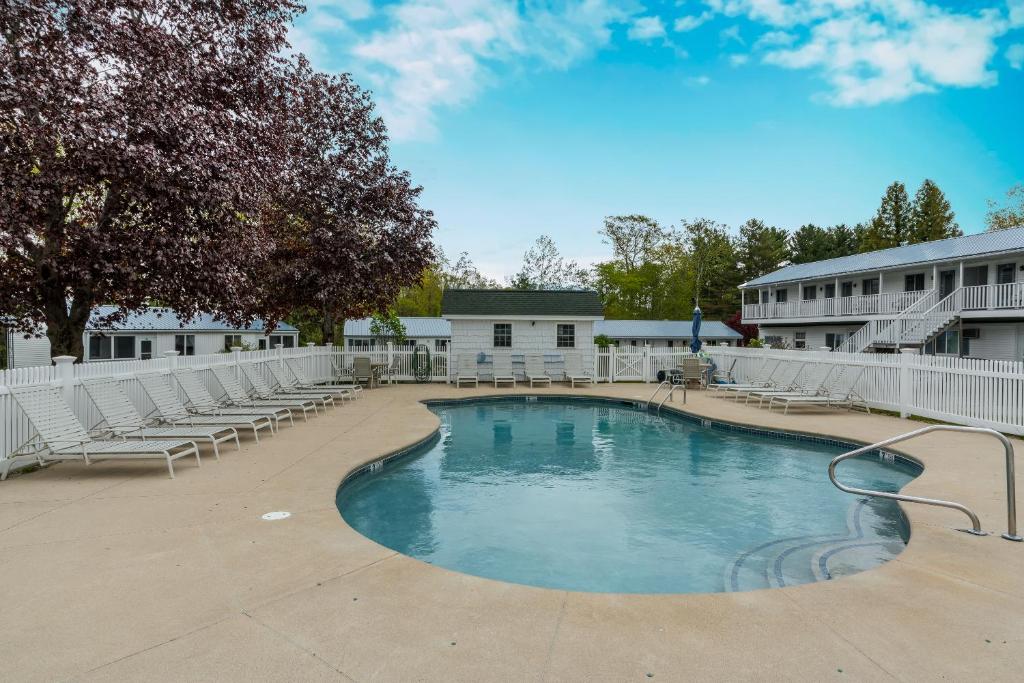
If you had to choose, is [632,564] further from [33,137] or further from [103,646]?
[33,137]

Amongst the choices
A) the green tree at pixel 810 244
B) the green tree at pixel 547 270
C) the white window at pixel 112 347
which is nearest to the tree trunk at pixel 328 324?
the white window at pixel 112 347

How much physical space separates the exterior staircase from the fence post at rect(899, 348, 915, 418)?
11057 mm

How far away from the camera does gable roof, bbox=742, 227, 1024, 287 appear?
68.0 ft

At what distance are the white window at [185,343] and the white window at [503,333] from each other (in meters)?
20.2

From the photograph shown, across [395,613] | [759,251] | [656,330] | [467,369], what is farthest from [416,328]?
[395,613]

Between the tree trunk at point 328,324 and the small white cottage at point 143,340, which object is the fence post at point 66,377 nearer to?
the tree trunk at point 328,324

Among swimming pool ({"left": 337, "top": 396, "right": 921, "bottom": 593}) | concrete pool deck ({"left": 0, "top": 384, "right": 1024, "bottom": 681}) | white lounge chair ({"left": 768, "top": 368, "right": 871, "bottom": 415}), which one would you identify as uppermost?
white lounge chair ({"left": 768, "top": 368, "right": 871, "bottom": 415})

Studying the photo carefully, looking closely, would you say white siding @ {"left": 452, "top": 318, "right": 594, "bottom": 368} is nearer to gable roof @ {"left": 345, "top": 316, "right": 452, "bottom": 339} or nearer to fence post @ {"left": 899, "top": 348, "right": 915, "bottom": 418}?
fence post @ {"left": 899, "top": 348, "right": 915, "bottom": 418}

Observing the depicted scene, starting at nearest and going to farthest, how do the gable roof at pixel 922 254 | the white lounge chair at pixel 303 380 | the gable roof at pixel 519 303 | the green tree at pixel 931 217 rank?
the white lounge chair at pixel 303 380
the gable roof at pixel 519 303
the gable roof at pixel 922 254
the green tree at pixel 931 217

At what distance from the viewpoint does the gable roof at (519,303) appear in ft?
65.7

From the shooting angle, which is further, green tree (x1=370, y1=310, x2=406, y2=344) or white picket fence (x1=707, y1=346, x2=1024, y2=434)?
green tree (x1=370, y1=310, x2=406, y2=344)

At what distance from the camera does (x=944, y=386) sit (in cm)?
1103

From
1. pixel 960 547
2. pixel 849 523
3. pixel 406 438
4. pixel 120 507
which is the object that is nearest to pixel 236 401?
pixel 406 438

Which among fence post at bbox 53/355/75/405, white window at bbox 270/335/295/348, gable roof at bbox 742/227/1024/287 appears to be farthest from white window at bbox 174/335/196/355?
gable roof at bbox 742/227/1024/287
